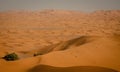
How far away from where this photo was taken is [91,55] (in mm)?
4215

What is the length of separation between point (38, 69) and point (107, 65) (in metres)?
1.31

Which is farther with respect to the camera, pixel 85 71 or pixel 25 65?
pixel 25 65

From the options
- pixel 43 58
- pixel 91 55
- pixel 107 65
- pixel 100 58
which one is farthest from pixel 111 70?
pixel 43 58

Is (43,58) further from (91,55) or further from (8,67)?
(91,55)

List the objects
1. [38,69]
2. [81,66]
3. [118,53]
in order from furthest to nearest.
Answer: [118,53] → [38,69] → [81,66]

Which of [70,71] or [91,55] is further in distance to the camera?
[91,55]

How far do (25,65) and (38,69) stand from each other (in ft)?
1.96

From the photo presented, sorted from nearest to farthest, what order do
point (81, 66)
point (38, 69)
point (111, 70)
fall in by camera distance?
point (111, 70) < point (81, 66) < point (38, 69)

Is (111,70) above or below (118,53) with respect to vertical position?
below

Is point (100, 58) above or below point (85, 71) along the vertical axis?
above

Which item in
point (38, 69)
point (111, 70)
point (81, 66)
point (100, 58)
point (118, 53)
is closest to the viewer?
point (111, 70)

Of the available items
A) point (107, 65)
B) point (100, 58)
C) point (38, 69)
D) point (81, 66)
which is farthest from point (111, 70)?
point (38, 69)

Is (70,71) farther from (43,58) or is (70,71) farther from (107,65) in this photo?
(43,58)

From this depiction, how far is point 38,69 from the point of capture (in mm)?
3682
